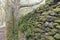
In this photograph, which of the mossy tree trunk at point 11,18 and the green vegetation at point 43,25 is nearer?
the green vegetation at point 43,25

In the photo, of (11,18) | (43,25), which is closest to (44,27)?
(43,25)

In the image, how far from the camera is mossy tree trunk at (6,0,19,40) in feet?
16.0

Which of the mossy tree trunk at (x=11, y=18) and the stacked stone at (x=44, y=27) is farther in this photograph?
the mossy tree trunk at (x=11, y=18)

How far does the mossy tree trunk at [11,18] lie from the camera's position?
16.0 ft

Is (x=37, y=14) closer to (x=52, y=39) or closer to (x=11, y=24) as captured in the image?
(x=11, y=24)

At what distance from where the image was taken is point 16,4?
4848 mm

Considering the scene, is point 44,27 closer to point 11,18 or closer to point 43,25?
point 43,25

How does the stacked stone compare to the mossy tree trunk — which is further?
the mossy tree trunk

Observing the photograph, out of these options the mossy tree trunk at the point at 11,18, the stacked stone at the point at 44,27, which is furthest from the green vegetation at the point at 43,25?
the mossy tree trunk at the point at 11,18

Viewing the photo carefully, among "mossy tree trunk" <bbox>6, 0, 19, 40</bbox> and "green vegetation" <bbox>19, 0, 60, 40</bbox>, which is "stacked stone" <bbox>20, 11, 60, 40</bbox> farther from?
"mossy tree trunk" <bbox>6, 0, 19, 40</bbox>

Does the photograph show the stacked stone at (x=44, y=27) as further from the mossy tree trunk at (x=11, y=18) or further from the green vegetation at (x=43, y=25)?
the mossy tree trunk at (x=11, y=18)

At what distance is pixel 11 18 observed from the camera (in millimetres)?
4949

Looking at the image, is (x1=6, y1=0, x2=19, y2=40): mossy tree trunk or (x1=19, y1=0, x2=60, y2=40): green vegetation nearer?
(x1=19, y1=0, x2=60, y2=40): green vegetation

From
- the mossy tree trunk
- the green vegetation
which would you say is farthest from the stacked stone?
the mossy tree trunk
